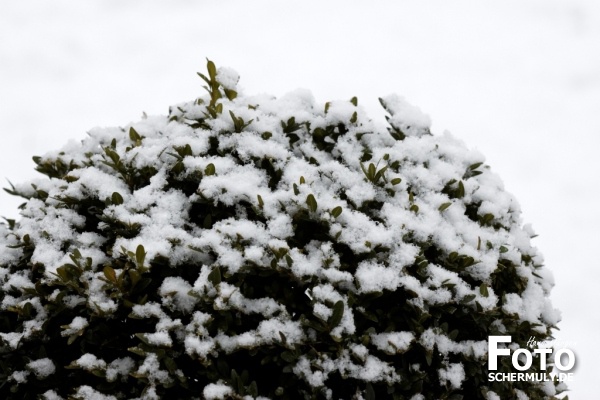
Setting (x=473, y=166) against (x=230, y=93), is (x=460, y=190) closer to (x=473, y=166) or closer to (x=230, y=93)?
(x=473, y=166)

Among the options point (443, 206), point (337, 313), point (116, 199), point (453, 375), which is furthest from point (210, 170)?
point (453, 375)

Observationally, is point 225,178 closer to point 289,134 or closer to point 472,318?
point 289,134

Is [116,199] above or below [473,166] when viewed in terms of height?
below

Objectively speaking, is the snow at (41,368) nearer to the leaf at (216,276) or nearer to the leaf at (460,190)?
the leaf at (216,276)

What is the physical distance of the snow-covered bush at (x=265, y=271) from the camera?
2639mm

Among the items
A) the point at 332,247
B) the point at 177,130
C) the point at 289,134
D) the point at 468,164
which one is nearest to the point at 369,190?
the point at 332,247

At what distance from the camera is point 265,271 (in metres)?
2.69

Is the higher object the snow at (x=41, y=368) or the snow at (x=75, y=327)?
the snow at (x=75, y=327)

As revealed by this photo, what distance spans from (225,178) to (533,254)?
185cm

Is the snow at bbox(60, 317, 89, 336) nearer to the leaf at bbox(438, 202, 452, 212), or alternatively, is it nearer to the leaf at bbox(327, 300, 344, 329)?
the leaf at bbox(327, 300, 344, 329)

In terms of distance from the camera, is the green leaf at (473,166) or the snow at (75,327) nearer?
the snow at (75,327)

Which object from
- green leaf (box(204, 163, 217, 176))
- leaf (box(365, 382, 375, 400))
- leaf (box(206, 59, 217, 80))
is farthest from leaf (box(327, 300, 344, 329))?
leaf (box(206, 59, 217, 80))

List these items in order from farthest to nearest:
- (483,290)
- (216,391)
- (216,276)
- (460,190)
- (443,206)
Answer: (460,190), (443,206), (483,290), (216,276), (216,391)

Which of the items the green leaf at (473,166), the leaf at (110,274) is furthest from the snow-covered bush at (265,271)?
the green leaf at (473,166)
